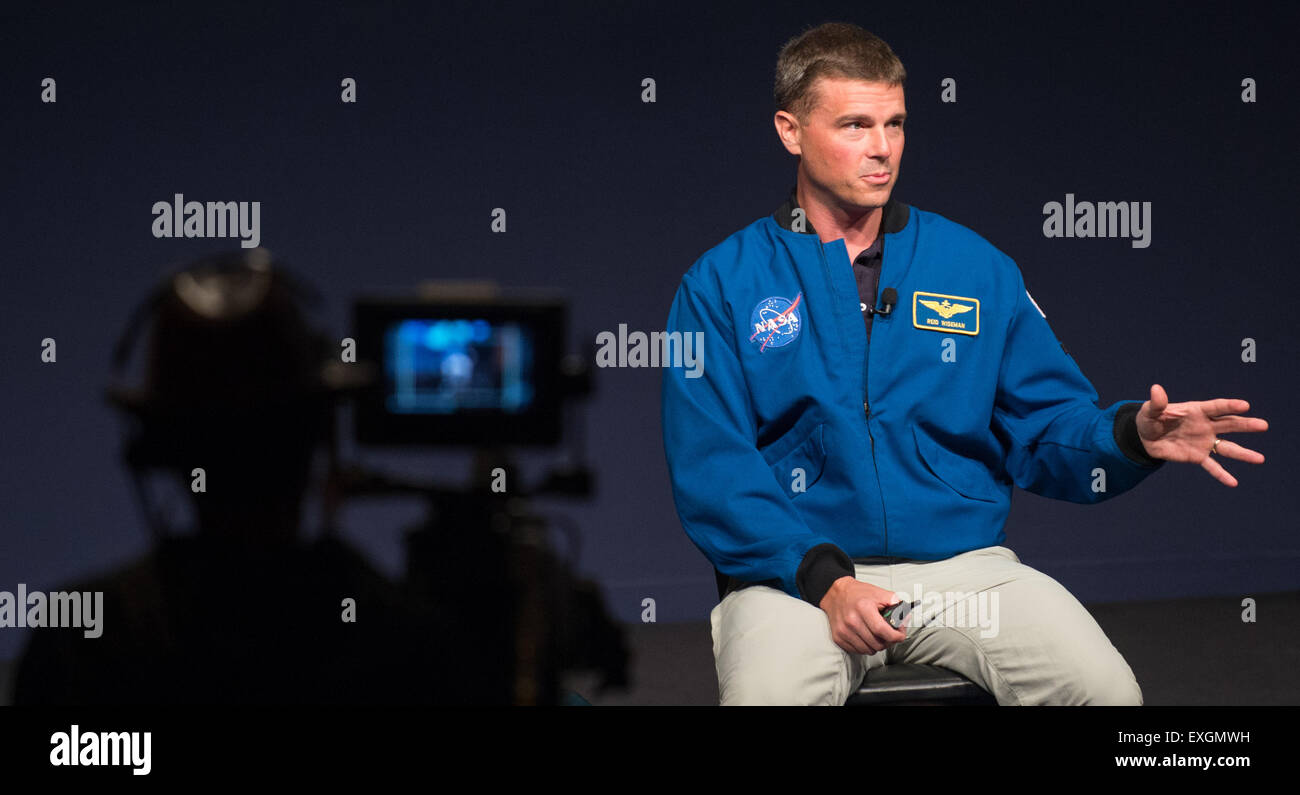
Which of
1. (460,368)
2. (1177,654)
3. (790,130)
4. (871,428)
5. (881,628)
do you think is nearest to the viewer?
(881,628)

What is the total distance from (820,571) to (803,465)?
0.20 metres

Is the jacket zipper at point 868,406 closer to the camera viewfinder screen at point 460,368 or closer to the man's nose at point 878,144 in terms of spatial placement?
the man's nose at point 878,144

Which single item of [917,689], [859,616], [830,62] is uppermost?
[830,62]

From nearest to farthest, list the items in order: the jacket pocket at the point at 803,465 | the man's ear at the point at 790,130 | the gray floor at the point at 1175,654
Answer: the jacket pocket at the point at 803,465
the man's ear at the point at 790,130
the gray floor at the point at 1175,654

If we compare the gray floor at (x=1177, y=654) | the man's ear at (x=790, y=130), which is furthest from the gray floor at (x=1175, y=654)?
the man's ear at (x=790, y=130)

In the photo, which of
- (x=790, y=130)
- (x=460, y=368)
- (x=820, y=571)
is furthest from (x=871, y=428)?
(x=460, y=368)

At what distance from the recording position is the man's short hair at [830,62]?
1605 millimetres

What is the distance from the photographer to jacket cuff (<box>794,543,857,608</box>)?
140 centimetres

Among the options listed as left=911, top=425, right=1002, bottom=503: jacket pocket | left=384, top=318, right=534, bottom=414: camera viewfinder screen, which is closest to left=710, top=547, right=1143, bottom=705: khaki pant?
left=911, top=425, right=1002, bottom=503: jacket pocket

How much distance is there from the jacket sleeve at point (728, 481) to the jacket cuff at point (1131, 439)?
42 cm

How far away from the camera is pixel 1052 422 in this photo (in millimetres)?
1596

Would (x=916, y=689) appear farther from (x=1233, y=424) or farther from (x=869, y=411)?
(x=1233, y=424)

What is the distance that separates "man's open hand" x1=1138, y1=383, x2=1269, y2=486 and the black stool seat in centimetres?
41

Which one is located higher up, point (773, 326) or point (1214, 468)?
point (773, 326)
